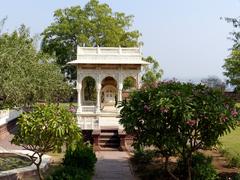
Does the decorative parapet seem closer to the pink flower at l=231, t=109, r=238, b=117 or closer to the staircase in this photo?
the staircase

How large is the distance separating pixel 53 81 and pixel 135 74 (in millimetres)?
7645

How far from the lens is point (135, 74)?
82.4 ft

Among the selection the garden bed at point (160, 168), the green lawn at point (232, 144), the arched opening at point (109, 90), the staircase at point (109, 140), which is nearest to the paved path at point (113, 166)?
the garden bed at point (160, 168)

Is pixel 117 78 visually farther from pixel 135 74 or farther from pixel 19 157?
pixel 19 157

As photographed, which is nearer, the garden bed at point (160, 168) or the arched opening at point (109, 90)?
the garden bed at point (160, 168)

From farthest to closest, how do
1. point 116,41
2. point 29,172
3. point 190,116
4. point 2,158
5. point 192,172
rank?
point 116,41
point 2,158
point 29,172
point 192,172
point 190,116

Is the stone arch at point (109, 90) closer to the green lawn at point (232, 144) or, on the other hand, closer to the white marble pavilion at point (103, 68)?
the white marble pavilion at point (103, 68)

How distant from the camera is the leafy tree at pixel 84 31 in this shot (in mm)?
45125

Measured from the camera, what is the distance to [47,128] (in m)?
10.7

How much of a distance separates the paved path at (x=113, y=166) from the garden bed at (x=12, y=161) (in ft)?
7.79

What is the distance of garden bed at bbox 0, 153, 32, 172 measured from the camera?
560 inches

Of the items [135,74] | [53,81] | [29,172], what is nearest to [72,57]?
[53,81]

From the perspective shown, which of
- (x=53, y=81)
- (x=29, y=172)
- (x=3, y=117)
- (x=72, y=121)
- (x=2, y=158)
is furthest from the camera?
(x=53, y=81)

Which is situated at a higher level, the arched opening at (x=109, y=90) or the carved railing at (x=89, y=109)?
the arched opening at (x=109, y=90)
